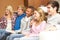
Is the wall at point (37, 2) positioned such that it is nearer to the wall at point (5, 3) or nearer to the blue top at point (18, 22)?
the wall at point (5, 3)

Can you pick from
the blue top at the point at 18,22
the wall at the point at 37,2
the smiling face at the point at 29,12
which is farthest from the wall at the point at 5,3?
the smiling face at the point at 29,12

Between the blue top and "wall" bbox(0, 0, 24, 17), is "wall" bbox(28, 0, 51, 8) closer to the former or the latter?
"wall" bbox(0, 0, 24, 17)

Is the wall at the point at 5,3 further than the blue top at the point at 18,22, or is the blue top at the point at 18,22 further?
the wall at the point at 5,3

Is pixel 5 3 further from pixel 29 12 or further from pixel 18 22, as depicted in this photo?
pixel 29 12

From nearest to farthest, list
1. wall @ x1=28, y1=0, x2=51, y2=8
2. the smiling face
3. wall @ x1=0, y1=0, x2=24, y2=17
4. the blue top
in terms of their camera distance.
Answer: the smiling face, the blue top, wall @ x1=28, y1=0, x2=51, y2=8, wall @ x1=0, y1=0, x2=24, y2=17

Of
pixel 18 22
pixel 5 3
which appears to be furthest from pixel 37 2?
pixel 18 22

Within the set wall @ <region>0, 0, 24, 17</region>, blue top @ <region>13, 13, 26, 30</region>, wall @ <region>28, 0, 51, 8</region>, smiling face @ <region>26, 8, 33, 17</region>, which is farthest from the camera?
wall @ <region>0, 0, 24, 17</region>

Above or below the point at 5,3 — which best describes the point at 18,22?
below

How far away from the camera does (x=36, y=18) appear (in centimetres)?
350

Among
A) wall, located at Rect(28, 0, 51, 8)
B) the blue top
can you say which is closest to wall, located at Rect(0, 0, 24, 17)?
wall, located at Rect(28, 0, 51, 8)

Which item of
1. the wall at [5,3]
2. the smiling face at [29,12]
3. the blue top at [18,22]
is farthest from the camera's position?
the wall at [5,3]

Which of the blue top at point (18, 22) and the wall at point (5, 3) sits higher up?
the wall at point (5, 3)

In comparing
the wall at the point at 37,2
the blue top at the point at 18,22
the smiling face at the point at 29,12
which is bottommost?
the blue top at the point at 18,22

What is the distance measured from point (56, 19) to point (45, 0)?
7.59 ft
